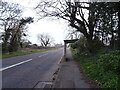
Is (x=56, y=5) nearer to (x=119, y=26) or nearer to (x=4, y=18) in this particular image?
(x=119, y=26)

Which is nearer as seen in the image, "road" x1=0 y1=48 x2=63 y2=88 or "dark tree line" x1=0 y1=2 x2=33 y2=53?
"road" x1=0 y1=48 x2=63 y2=88

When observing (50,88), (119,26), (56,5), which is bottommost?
(50,88)

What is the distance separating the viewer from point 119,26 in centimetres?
1777

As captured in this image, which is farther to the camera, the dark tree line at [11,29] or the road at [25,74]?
the dark tree line at [11,29]

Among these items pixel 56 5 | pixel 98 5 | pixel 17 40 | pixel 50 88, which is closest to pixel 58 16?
pixel 56 5

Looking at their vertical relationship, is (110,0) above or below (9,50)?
above

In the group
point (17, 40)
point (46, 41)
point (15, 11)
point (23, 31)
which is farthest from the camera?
point (46, 41)

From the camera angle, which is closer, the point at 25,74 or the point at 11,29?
the point at 25,74

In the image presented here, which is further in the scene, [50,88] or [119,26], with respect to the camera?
[119,26]

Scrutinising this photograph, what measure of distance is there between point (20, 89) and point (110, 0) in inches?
390

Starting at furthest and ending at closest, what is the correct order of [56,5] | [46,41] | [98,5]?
[46,41], [56,5], [98,5]

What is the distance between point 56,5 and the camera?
2906 cm

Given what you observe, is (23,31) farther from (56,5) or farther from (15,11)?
(56,5)

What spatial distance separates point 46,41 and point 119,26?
133 m
